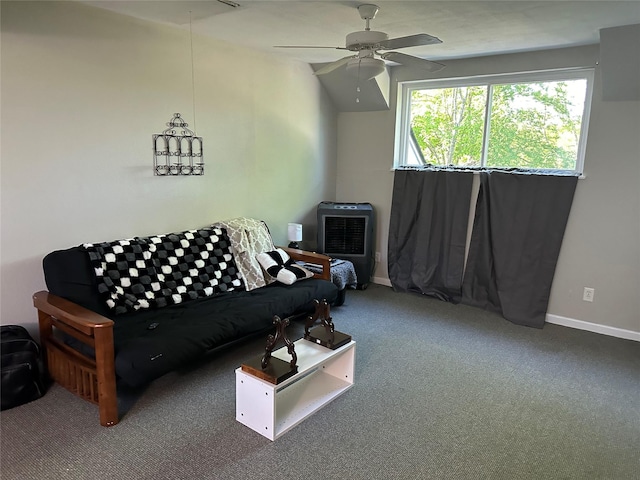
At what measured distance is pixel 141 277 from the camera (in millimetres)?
2824

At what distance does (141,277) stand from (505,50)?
3346mm

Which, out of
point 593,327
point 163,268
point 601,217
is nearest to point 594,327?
point 593,327

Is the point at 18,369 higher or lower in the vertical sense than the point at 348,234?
lower

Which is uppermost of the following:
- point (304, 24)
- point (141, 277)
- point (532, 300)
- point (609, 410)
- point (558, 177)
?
point (304, 24)

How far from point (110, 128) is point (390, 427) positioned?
252 centimetres

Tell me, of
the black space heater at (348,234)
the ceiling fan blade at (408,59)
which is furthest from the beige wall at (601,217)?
the black space heater at (348,234)

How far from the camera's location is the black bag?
2242 mm

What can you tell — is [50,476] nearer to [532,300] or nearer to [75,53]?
[75,53]

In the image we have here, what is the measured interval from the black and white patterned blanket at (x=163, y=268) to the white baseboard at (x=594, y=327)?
9.03 ft

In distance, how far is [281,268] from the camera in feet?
11.4

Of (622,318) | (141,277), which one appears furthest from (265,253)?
(622,318)

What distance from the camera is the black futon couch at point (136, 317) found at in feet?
7.06

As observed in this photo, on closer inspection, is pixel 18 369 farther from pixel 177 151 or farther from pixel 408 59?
pixel 408 59

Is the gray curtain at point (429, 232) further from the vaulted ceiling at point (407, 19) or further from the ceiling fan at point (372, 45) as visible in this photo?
the ceiling fan at point (372, 45)
